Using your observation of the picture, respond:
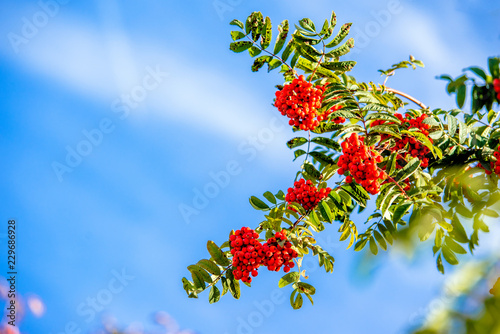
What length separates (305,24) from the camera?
355 cm

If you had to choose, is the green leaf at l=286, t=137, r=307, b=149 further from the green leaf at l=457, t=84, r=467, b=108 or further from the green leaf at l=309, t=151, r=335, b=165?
the green leaf at l=457, t=84, r=467, b=108

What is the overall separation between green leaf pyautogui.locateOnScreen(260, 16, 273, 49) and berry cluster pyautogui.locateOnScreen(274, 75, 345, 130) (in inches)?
19.5

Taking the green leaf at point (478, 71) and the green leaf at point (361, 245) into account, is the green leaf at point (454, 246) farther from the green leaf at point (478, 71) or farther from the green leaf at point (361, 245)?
the green leaf at point (478, 71)

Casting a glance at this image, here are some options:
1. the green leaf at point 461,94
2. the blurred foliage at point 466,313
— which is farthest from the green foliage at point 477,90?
the blurred foliage at point 466,313

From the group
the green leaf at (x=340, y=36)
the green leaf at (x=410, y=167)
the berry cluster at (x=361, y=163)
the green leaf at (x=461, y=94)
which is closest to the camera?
the green leaf at (x=461, y=94)

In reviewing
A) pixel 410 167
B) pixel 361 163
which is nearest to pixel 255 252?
pixel 361 163

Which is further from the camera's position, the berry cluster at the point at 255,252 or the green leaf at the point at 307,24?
the green leaf at the point at 307,24

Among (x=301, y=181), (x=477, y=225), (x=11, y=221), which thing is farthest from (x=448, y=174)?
(x=11, y=221)

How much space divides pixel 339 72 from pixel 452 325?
327 centimetres

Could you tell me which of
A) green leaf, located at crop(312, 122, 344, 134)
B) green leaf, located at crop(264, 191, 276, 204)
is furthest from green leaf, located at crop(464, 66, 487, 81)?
green leaf, located at crop(264, 191, 276, 204)

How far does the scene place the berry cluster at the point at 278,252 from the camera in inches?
135

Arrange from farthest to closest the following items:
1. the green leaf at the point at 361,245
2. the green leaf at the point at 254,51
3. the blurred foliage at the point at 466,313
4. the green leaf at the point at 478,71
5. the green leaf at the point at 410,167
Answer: the green leaf at the point at 361,245, the green leaf at the point at 254,51, the green leaf at the point at 410,167, the green leaf at the point at 478,71, the blurred foliage at the point at 466,313

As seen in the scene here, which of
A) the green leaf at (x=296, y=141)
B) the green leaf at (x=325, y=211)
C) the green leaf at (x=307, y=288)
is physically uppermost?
the green leaf at (x=296, y=141)

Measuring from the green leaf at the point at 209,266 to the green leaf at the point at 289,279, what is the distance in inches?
22.6
